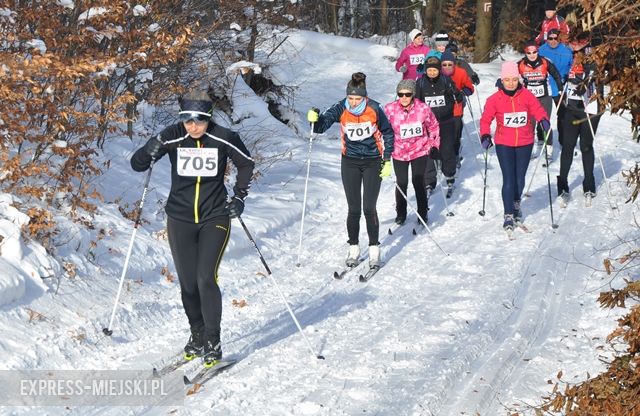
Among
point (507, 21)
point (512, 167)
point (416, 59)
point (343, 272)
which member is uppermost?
point (507, 21)

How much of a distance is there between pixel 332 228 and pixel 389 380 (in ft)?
18.5

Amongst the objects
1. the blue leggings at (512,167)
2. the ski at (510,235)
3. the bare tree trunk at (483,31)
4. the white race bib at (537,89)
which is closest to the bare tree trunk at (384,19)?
the bare tree trunk at (483,31)

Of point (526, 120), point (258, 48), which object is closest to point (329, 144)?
point (258, 48)

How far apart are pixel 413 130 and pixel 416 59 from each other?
4034 millimetres

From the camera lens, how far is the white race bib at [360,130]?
32.8 ft

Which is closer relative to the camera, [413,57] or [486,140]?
[486,140]

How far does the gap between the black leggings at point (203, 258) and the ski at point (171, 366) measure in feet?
1.15

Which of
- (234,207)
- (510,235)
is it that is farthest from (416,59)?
(234,207)

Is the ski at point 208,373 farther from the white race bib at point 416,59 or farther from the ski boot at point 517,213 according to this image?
the white race bib at point 416,59

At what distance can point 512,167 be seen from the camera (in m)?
11.6

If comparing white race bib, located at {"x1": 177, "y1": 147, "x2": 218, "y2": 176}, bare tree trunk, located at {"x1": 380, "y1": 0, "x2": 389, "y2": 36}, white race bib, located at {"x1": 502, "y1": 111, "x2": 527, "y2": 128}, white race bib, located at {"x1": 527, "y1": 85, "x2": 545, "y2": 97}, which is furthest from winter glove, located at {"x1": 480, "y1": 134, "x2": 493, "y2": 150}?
bare tree trunk, located at {"x1": 380, "y1": 0, "x2": 389, "y2": 36}

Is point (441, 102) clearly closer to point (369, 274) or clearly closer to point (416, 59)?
point (416, 59)

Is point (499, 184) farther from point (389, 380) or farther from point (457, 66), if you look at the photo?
point (389, 380)

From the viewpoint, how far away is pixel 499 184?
14484 millimetres
